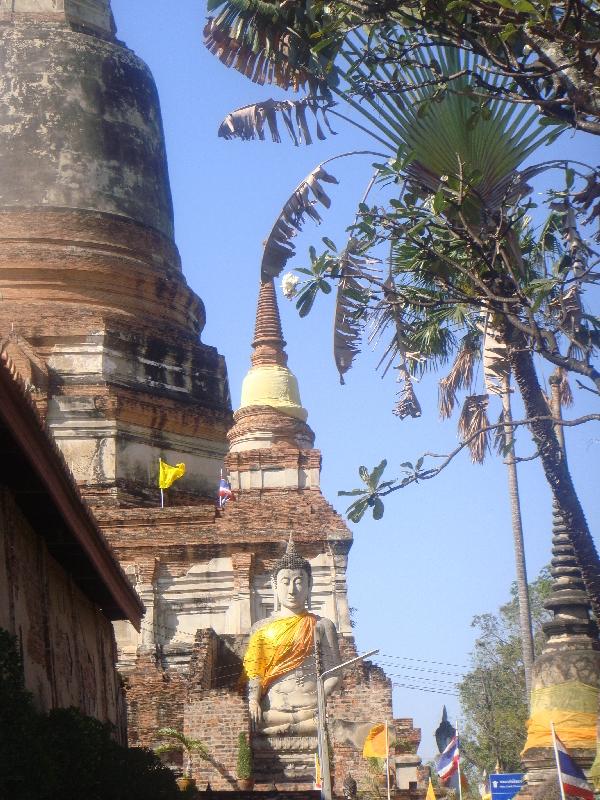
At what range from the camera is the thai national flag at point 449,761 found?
1653cm

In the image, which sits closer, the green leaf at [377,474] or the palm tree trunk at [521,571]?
the green leaf at [377,474]

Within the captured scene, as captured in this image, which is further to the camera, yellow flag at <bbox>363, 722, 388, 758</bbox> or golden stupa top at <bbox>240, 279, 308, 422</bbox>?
golden stupa top at <bbox>240, 279, 308, 422</bbox>

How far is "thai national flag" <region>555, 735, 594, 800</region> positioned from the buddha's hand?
5.51 meters

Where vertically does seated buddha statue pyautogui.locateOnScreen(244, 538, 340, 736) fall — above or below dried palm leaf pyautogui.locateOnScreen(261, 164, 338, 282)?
below

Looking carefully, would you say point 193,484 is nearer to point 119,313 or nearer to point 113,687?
point 119,313

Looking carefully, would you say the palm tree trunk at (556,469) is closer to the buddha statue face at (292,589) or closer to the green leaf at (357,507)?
the green leaf at (357,507)

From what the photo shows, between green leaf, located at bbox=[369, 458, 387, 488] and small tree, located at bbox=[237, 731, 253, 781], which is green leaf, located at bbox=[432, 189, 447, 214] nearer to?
green leaf, located at bbox=[369, 458, 387, 488]

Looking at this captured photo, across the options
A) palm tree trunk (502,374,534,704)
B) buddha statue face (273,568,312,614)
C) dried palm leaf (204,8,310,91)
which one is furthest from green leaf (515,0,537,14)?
palm tree trunk (502,374,534,704)

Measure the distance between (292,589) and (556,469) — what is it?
802cm

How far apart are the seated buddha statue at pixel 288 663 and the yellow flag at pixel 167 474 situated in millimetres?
4424

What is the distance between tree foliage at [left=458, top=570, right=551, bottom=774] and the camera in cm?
3030

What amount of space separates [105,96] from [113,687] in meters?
14.4

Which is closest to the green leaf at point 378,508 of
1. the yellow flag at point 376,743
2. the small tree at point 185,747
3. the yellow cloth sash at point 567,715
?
the yellow cloth sash at point 567,715

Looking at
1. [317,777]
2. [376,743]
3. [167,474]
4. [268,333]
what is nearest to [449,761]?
[376,743]
